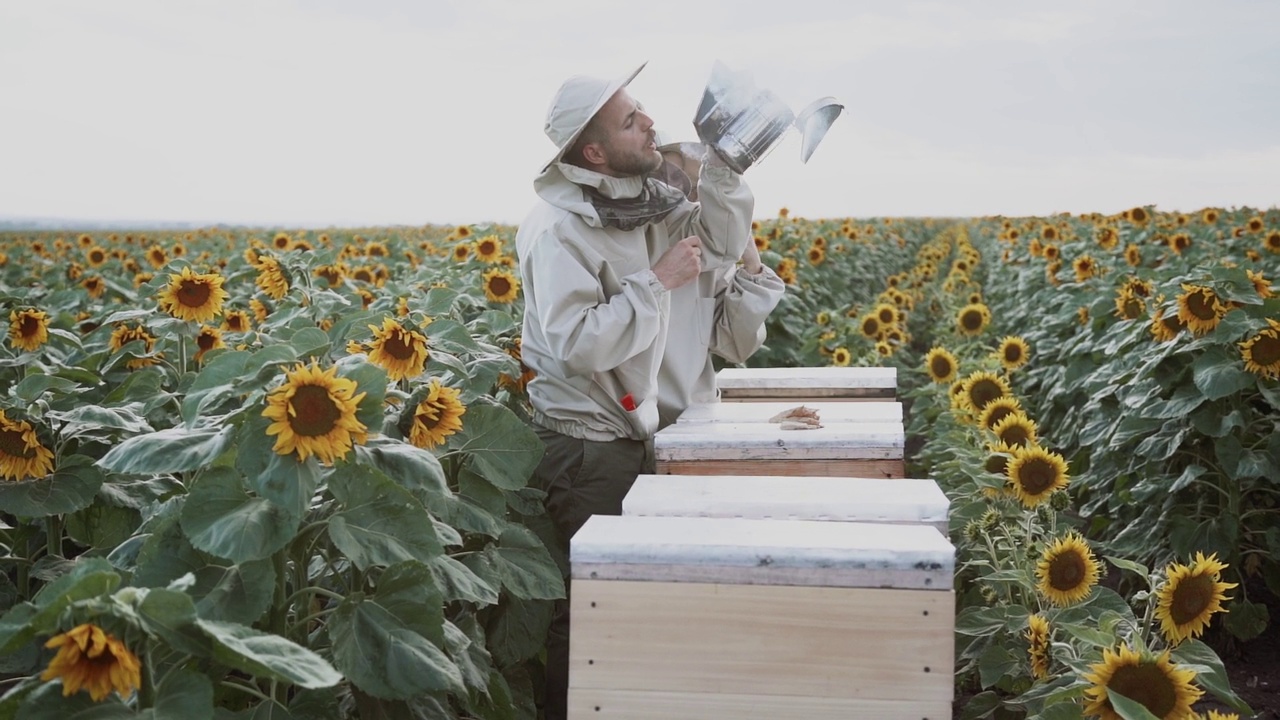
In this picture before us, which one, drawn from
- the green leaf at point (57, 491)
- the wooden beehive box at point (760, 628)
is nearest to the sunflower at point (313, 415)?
the wooden beehive box at point (760, 628)

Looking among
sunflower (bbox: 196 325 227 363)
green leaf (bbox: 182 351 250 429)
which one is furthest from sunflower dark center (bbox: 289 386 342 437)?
sunflower (bbox: 196 325 227 363)

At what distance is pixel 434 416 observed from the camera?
2.41 meters

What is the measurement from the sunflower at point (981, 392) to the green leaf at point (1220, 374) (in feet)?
2.21

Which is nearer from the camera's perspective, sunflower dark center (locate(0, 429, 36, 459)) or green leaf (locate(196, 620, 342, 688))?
green leaf (locate(196, 620, 342, 688))

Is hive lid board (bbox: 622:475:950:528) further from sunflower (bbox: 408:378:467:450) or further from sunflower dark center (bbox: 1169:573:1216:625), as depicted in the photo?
sunflower dark center (bbox: 1169:573:1216:625)

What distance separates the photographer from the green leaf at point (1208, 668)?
7.39 feet

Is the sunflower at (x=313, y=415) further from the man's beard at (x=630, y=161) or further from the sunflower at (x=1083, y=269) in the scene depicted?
the sunflower at (x=1083, y=269)

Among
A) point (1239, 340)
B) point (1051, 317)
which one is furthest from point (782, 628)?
point (1051, 317)

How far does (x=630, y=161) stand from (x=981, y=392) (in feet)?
5.87

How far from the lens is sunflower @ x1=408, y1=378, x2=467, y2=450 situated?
2391mm

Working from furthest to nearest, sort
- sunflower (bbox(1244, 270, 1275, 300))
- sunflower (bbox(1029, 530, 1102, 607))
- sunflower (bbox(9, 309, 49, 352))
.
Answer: sunflower (bbox(1244, 270, 1275, 300)), sunflower (bbox(9, 309, 49, 352)), sunflower (bbox(1029, 530, 1102, 607))

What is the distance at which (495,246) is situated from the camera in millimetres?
5641

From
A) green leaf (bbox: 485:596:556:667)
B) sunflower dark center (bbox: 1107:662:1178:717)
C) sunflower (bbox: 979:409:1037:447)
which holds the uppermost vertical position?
sunflower (bbox: 979:409:1037:447)

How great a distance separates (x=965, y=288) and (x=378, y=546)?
9.38 m
